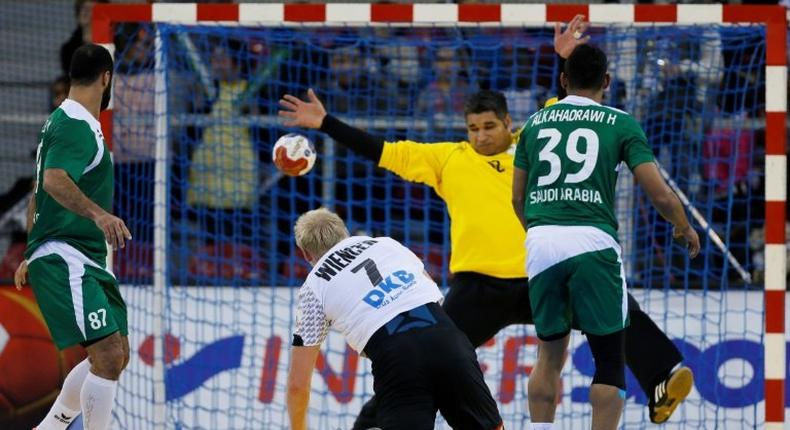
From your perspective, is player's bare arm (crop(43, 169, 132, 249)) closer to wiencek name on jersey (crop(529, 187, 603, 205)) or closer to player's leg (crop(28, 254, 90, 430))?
player's leg (crop(28, 254, 90, 430))

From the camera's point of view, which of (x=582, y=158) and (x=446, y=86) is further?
(x=446, y=86)

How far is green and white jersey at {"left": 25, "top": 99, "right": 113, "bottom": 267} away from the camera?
6.12 metres

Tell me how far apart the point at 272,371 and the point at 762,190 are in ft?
12.5

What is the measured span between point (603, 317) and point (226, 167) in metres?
4.57

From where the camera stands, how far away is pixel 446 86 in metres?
9.87

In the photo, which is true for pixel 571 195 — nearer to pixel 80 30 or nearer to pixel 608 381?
A: pixel 608 381

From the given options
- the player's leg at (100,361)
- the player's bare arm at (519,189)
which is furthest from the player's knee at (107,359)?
the player's bare arm at (519,189)

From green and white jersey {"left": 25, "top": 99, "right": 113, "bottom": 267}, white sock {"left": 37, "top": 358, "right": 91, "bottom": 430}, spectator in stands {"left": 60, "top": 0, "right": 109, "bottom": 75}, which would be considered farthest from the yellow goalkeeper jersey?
spectator in stands {"left": 60, "top": 0, "right": 109, "bottom": 75}

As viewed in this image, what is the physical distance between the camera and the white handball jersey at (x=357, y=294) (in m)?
5.50

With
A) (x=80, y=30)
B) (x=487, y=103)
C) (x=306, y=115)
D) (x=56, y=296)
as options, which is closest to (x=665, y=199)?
(x=487, y=103)

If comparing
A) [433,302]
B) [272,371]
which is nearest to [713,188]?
[272,371]

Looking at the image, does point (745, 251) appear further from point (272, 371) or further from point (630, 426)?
point (272, 371)

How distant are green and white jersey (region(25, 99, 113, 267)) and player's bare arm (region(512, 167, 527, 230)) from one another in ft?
6.64

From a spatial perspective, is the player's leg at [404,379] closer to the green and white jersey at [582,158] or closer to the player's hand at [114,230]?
the green and white jersey at [582,158]
